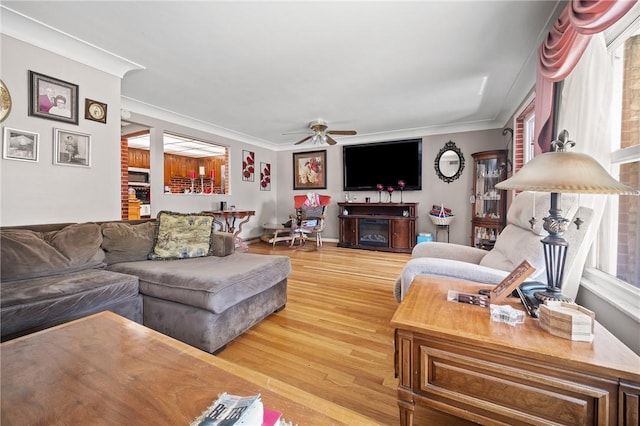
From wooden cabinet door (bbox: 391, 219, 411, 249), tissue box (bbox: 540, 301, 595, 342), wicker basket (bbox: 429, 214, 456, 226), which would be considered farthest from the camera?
wooden cabinet door (bbox: 391, 219, 411, 249)

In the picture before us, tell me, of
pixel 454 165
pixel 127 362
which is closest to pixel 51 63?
pixel 127 362

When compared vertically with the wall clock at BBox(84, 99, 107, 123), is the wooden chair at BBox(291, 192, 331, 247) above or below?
below

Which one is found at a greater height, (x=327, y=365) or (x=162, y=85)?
(x=162, y=85)

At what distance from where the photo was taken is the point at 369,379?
1.46m

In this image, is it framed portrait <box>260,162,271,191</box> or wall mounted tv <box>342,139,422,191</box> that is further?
framed portrait <box>260,162,271,191</box>

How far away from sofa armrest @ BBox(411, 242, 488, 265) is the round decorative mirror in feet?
10.7

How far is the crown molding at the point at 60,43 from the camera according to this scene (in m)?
2.06

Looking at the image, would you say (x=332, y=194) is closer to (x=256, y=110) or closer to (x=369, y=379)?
(x=256, y=110)

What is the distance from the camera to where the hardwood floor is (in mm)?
1332

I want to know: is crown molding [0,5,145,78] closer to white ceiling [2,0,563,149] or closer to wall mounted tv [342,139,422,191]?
white ceiling [2,0,563,149]

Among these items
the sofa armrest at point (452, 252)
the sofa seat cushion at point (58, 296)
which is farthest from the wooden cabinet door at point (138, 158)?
the sofa armrest at point (452, 252)

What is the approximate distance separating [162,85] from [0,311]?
279cm

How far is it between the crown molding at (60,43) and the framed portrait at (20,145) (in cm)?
78

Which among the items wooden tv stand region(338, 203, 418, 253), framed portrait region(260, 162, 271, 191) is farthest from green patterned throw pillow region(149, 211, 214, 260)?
framed portrait region(260, 162, 271, 191)
